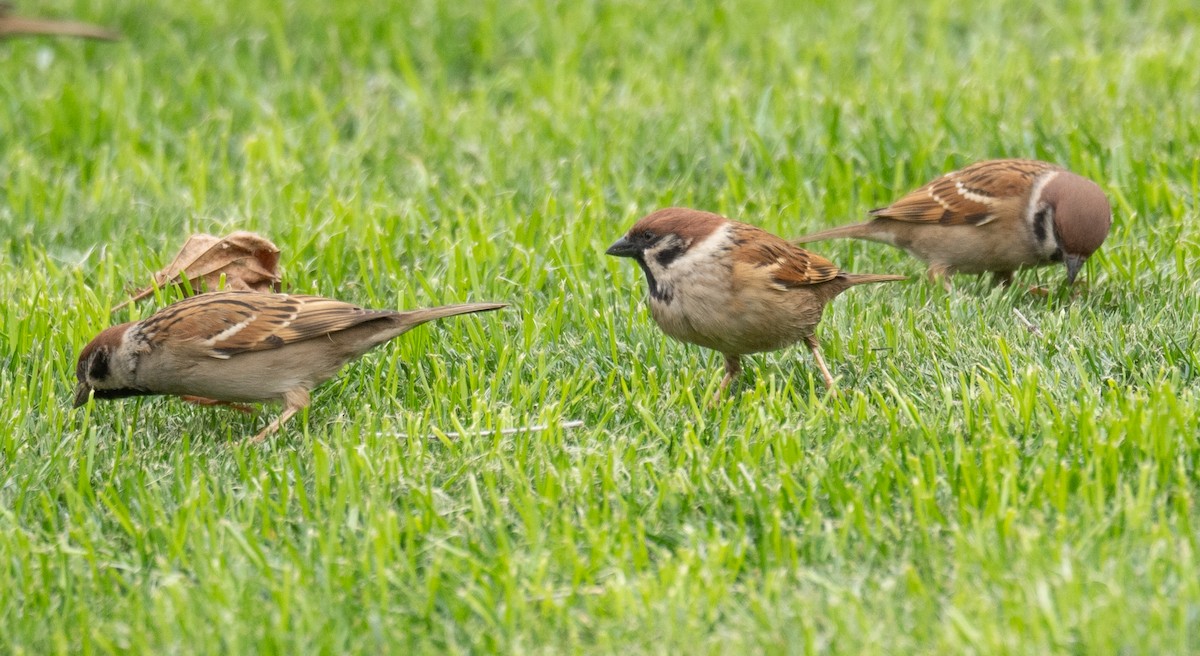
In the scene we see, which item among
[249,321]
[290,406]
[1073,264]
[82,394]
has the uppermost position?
[249,321]

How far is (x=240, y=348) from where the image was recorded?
18.7ft

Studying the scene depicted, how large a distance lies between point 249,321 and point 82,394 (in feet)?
2.33

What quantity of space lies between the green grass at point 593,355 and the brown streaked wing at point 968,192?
14.7 inches

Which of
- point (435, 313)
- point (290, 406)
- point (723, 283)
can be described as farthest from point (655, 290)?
point (290, 406)

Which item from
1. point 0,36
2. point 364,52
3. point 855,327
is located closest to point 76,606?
point 855,327

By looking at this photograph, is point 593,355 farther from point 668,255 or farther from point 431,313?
point 431,313

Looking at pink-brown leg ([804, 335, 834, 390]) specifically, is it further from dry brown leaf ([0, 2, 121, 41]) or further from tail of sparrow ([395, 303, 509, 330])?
dry brown leaf ([0, 2, 121, 41])

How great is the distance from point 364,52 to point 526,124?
1.94m

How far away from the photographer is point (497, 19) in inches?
414

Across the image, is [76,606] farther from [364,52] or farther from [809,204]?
[364,52]

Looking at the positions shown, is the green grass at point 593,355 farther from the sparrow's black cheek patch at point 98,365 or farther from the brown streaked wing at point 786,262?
the brown streaked wing at point 786,262

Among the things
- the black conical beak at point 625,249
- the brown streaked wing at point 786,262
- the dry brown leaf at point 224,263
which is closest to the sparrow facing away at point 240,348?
the black conical beak at point 625,249

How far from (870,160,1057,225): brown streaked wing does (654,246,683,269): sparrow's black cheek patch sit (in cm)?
168

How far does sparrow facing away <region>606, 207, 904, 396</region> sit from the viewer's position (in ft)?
18.6
